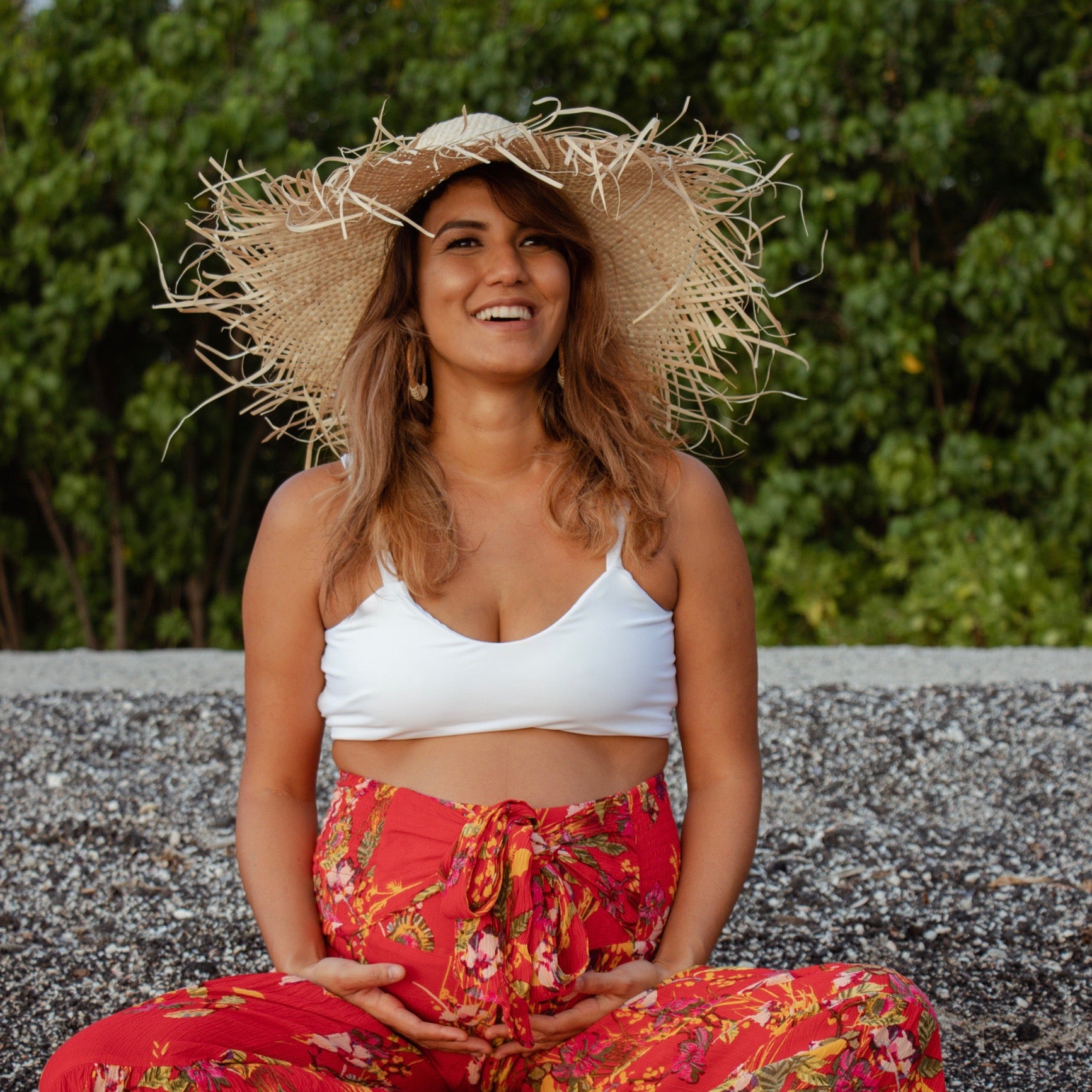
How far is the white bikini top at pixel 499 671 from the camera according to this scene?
5.64 feet

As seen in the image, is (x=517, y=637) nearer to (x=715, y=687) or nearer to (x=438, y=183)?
(x=715, y=687)

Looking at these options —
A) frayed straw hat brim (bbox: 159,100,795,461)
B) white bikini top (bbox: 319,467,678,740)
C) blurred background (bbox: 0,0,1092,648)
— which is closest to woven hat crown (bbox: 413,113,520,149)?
frayed straw hat brim (bbox: 159,100,795,461)

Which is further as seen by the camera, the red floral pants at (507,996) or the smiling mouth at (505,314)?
the smiling mouth at (505,314)

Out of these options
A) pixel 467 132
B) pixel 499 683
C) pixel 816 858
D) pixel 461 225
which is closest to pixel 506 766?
pixel 499 683

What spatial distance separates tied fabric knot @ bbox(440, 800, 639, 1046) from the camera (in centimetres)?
160

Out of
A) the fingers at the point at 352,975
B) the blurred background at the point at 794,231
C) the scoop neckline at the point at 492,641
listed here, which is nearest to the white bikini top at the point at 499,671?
the scoop neckline at the point at 492,641

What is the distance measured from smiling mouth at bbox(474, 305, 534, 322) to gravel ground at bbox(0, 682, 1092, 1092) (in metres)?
1.49

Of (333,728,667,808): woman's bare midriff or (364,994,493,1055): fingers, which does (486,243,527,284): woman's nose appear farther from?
(364,994,493,1055): fingers

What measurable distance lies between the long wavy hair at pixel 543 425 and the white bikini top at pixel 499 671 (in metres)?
0.07

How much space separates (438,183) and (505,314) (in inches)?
9.4

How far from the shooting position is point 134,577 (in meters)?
7.36

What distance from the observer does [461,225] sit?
1922 mm

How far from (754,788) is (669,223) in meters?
0.92

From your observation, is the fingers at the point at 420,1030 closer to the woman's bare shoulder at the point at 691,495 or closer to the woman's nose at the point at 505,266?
the woman's bare shoulder at the point at 691,495
